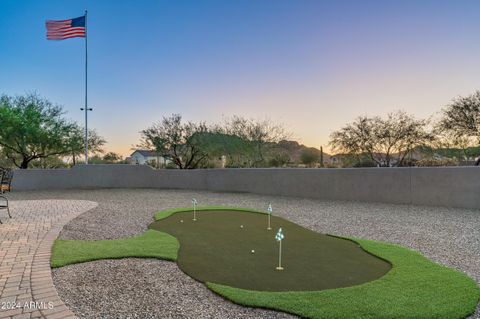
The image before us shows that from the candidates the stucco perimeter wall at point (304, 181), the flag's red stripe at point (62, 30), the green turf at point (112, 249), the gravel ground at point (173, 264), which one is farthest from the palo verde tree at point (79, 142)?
the green turf at point (112, 249)

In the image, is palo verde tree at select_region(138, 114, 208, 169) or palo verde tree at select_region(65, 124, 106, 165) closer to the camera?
palo verde tree at select_region(65, 124, 106, 165)

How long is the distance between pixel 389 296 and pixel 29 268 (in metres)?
3.68

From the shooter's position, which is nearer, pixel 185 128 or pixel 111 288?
pixel 111 288

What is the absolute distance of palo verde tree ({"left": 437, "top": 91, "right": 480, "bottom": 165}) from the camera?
14.3m

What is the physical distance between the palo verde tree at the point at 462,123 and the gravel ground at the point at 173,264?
8.42m

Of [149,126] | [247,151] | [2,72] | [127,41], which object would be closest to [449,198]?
A: [247,151]

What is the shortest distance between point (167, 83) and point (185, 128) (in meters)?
4.40

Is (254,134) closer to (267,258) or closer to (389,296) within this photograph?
(267,258)

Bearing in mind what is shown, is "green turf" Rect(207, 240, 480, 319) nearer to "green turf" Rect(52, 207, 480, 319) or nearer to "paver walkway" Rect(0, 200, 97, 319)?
"green turf" Rect(52, 207, 480, 319)

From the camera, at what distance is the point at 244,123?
62.4 feet

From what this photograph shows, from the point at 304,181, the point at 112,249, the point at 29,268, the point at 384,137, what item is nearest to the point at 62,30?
the point at 304,181

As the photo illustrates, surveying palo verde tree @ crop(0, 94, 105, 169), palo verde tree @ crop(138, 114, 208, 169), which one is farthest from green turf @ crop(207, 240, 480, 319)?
palo verde tree @ crop(0, 94, 105, 169)

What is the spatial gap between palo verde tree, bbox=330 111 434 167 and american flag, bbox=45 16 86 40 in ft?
45.8

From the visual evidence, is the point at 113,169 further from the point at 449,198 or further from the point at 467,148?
the point at 467,148
